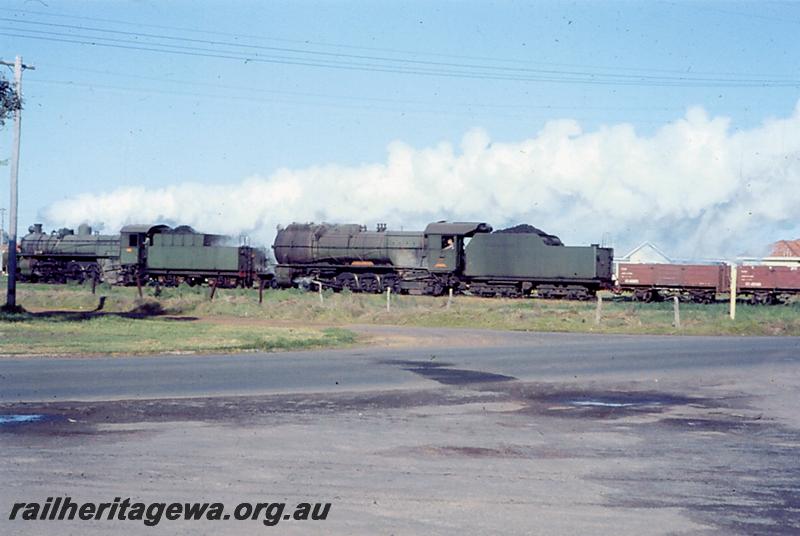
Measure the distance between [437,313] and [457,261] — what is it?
12.2 metres

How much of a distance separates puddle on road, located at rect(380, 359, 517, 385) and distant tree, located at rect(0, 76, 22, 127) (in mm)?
17365

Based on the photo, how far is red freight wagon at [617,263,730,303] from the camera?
49000 millimetres

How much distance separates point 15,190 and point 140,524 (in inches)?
1047

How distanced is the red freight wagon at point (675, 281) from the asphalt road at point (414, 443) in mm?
31537

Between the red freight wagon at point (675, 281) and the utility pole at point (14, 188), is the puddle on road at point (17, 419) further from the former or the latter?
the red freight wagon at point (675, 281)

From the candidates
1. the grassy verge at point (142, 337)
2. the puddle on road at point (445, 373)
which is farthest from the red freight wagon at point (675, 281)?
the puddle on road at point (445, 373)

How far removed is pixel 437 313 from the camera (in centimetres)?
3269

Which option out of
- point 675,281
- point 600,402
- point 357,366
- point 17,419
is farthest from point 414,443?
point 675,281

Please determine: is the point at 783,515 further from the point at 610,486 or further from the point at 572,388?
the point at 572,388

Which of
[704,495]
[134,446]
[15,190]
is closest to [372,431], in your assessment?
[134,446]

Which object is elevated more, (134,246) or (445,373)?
(134,246)

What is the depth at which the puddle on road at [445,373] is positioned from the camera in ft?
52.0

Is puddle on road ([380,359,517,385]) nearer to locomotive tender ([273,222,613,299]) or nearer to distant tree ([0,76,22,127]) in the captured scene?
distant tree ([0,76,22,127])

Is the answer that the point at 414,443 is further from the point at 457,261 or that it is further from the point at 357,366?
the point at 457,261
